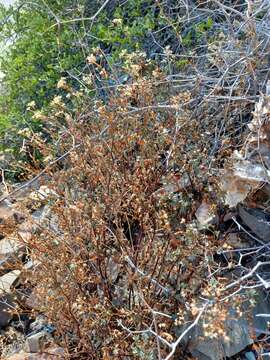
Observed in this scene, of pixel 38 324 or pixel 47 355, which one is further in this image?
pixel 38 324

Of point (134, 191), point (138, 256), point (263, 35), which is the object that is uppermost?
point (263, 35)

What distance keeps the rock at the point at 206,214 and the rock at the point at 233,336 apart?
1.47 ft

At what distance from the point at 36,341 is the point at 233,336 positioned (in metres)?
1.12

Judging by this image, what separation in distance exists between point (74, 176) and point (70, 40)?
1.64m

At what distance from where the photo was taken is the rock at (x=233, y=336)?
7.57ft

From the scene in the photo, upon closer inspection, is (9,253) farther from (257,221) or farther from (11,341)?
(257,221)

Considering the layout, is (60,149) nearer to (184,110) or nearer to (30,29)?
(184,110)

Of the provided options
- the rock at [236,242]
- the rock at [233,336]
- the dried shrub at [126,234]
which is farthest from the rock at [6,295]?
the rock at [236,242]

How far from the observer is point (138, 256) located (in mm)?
2494

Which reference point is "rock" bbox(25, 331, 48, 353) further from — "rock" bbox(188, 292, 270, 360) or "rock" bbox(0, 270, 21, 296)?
"rock" bbox(188, 292, 270, 360)

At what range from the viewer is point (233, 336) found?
234 centimetres

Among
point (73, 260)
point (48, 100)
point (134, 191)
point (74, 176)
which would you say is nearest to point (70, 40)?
point (48, 100)

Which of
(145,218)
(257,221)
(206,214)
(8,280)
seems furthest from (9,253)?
(257,221)

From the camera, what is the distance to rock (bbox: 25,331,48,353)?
2723mm
